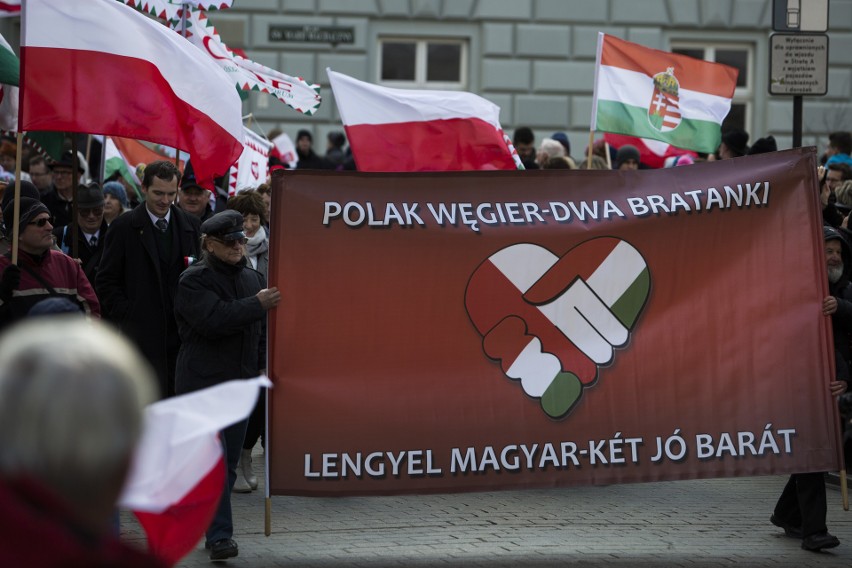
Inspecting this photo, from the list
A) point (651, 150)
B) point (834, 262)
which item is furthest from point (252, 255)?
point (651, 150)

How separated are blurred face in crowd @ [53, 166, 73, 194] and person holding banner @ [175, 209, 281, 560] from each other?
16.7ft

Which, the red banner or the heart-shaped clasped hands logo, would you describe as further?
the heart-shaped clasped hands logo

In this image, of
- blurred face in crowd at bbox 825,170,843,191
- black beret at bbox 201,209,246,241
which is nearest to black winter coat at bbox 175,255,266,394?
black beret at bbox 201,209,246,241

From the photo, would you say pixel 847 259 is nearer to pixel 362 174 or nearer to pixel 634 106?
pixel 362 174

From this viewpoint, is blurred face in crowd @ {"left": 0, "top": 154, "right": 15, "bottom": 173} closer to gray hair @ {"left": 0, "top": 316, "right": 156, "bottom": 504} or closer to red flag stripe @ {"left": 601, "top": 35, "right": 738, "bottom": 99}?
red flag stripe @ {"left": 601, "top": 35, "right": 738, "bottom": 99}

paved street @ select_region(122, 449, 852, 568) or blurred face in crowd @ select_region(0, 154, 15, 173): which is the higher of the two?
blurred face in crowd @ select_region(0, 154, 15, 173)

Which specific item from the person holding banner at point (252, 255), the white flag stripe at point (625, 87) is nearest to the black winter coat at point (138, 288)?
the person holding banner at point (252, 255)

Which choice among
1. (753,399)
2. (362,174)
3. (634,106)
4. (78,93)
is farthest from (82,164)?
(753,399)

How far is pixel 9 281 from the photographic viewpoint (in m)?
6.54

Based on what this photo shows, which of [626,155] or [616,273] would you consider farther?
[626,155]

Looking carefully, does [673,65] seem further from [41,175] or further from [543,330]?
[41,175]

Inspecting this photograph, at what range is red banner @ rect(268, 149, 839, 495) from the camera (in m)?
6.36

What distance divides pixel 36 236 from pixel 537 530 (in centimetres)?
304

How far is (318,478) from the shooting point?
6.29 metres
